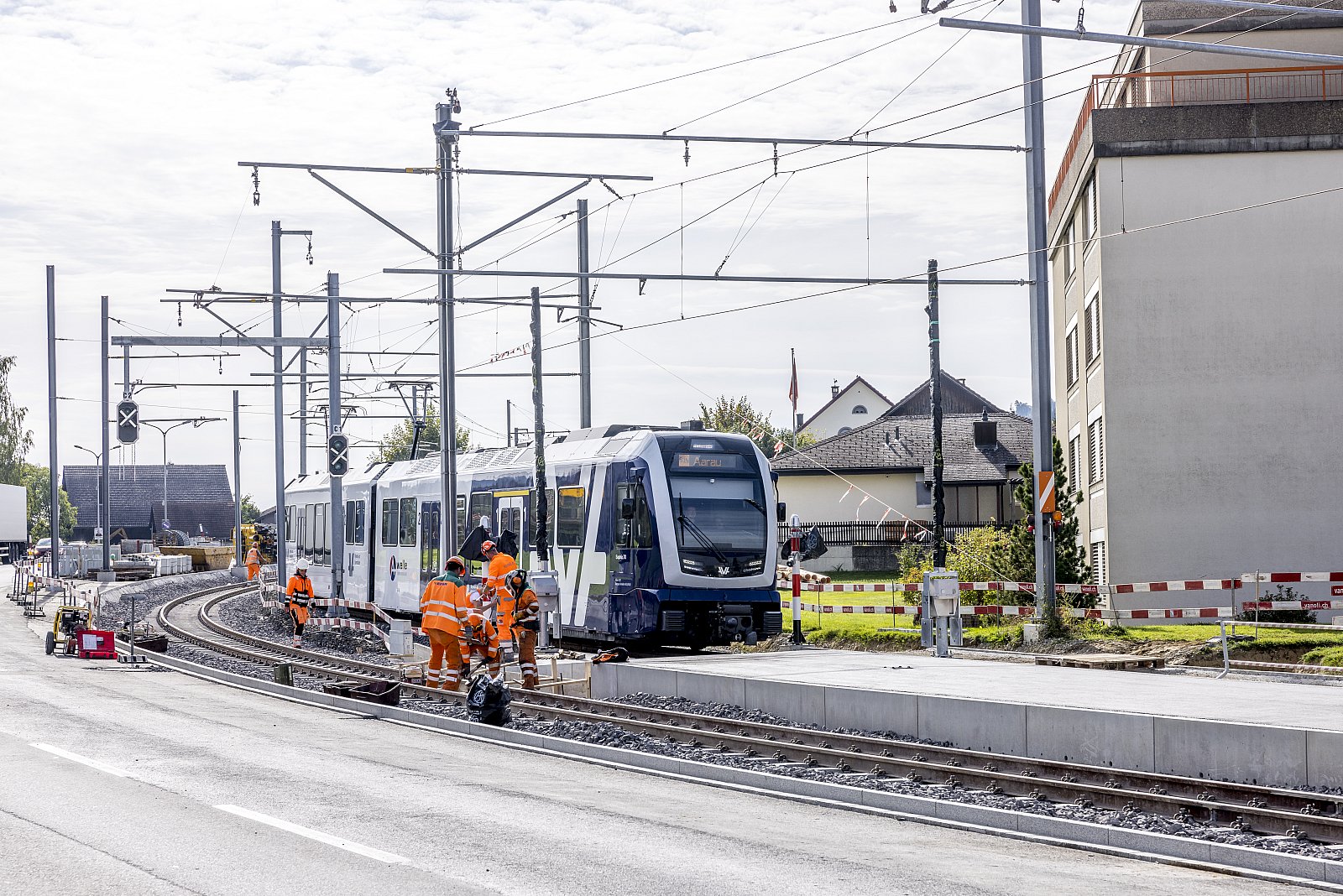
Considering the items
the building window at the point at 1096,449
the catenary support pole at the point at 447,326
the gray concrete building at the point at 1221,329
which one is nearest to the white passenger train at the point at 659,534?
the catenary support pole at the point at 447,326

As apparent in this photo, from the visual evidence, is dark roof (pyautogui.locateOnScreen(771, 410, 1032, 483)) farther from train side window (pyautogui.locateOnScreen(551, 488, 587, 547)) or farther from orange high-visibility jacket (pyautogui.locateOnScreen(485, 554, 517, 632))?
orange high-visibility jacket (pyautogui.locateOnScreen(485, 554, 517, 632))

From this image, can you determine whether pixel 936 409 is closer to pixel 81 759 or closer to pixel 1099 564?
pixel 1099 564

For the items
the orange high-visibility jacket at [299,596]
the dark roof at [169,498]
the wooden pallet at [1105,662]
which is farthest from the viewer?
the dark roof at [169,498]

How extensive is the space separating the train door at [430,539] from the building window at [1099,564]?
1273 cm

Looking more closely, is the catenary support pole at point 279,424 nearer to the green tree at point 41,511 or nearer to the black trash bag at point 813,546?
the black trash bag at point 813,546

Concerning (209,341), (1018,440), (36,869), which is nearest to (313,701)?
(36,869)

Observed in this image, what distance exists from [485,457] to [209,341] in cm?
810

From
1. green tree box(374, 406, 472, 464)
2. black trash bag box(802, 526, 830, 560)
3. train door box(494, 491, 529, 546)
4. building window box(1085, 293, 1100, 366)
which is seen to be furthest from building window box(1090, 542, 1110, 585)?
green tree box(374, 406, 472, 464)

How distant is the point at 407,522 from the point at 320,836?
75.1 ft

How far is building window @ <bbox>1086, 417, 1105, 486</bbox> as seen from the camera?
1219 inches

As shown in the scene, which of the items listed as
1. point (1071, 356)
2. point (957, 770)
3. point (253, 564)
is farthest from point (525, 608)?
point (253, 564)

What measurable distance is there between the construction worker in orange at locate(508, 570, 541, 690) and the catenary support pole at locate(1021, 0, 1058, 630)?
827 centimetres

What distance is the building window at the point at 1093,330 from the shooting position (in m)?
31.6

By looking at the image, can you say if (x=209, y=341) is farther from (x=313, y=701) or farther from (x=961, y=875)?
(x=961, y=875)
